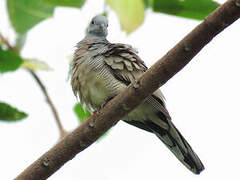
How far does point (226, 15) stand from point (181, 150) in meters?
2.06

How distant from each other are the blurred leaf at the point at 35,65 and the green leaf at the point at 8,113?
1.05m

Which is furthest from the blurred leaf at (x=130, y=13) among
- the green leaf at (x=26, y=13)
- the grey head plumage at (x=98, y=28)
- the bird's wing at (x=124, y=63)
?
the grey head plumage at (x=98, y=28)

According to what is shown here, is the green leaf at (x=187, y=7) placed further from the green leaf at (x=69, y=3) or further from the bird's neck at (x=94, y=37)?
the bird's neck at (x=94, y=37)

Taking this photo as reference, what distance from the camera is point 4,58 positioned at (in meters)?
2.82

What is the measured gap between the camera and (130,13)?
10.5 feet

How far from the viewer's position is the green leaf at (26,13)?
129 inches

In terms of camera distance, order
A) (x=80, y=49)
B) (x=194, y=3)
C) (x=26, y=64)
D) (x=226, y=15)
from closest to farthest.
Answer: (x=226, y=15)
(x=194, y=3)
(x=26, y=64)
(x=80, y=49)

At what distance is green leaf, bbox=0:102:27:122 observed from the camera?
8.64ft

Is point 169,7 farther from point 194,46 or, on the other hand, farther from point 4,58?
point 4,58

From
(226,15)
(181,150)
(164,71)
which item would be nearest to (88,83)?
(181,150)

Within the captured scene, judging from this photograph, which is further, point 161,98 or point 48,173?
point 161,98

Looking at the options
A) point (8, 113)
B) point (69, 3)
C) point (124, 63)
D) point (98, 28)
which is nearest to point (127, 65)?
point (124, 63)

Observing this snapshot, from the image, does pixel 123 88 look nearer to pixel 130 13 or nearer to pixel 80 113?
pixel 80 113

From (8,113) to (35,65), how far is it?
3.66 feet
